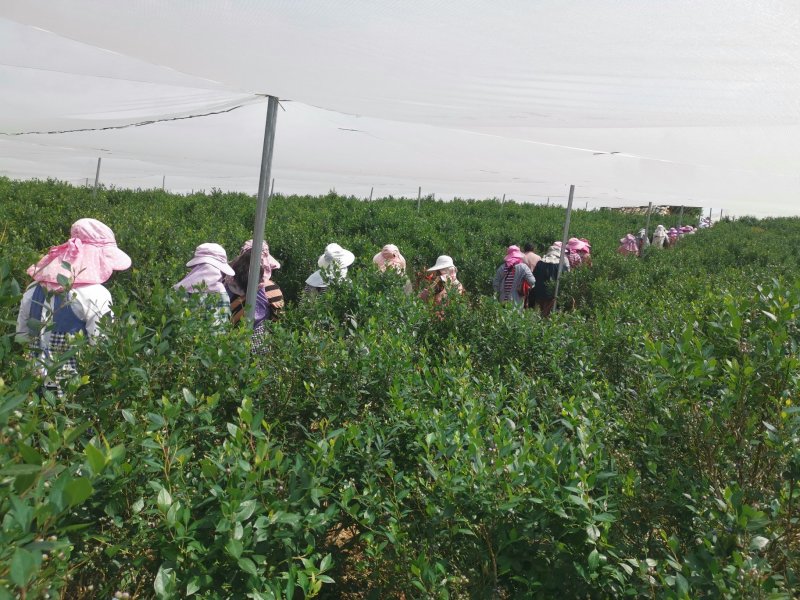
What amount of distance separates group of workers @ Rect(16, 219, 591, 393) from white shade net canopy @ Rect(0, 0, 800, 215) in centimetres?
110

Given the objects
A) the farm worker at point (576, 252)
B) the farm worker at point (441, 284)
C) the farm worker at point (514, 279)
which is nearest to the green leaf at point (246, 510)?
Answer: the farm worker at point (441, 284)

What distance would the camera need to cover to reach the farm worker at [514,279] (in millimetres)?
8320

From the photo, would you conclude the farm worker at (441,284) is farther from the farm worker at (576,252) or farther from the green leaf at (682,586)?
the green leaf at (682,586)

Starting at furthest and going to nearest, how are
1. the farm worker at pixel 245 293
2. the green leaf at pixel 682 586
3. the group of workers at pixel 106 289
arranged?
the farm worker at pixel 245 293 → the group of workers at pixel 106 289 → the green leaf at pixel 682 586

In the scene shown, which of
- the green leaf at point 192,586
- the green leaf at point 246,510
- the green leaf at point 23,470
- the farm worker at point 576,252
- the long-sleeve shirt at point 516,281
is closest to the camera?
the green leaf at point 23,470

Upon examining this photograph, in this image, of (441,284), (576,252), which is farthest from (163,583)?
(576,252)

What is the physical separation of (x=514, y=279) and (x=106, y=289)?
5658 millimetres

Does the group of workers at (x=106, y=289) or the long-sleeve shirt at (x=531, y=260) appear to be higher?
the long-sleeve shirt at (x=531, y=260)

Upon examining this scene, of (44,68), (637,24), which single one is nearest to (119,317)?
(44,68)

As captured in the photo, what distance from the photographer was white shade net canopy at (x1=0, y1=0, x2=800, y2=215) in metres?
2.50

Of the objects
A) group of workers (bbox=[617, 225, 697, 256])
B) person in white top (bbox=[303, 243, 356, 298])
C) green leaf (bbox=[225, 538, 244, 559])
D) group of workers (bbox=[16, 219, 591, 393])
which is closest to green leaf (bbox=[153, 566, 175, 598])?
green leaf (bbox=[225, 538, 244, 559])

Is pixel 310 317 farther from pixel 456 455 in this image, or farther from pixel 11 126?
pixel 11 126

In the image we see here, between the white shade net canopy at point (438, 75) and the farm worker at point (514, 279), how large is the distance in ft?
8.54

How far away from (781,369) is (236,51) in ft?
9.59
